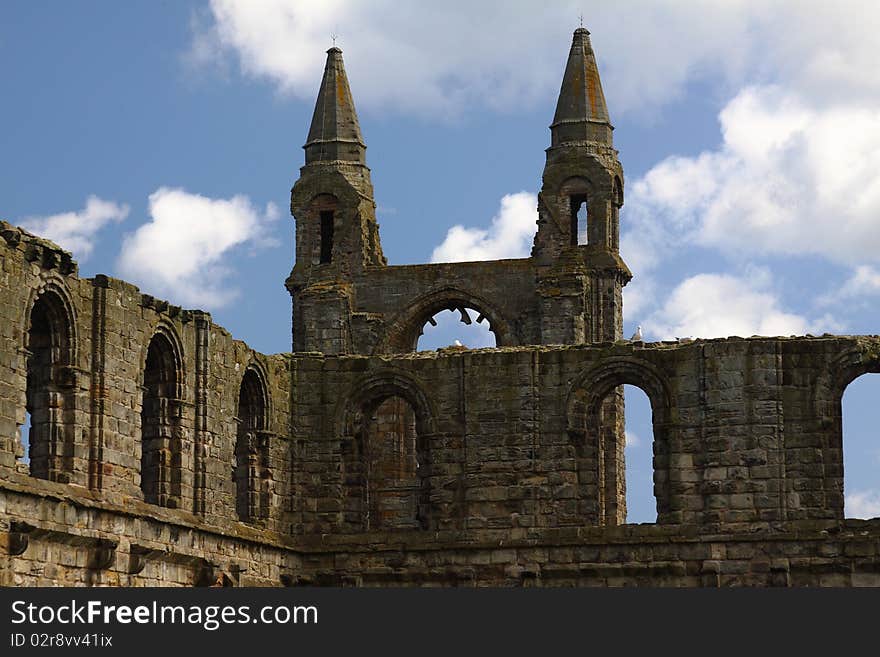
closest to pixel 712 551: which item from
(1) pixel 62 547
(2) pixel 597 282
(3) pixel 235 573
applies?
(3) pixel 235 573

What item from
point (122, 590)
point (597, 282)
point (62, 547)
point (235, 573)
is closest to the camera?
point (122, 590)

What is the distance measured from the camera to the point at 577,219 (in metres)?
55.8

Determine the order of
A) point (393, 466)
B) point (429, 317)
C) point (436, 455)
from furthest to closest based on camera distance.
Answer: point (429, 317) < point (393, 466) < point (436, 455)

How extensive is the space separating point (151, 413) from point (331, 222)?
762 inches

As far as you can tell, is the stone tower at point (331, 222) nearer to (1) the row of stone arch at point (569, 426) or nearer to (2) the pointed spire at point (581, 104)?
(2) the pointed spire at point (581, 104)

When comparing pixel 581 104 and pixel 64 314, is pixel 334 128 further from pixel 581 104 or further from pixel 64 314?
pixel 64 314

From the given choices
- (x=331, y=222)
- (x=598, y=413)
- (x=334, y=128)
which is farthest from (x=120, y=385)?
(x=334, y=128)

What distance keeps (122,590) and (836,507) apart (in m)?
13.5

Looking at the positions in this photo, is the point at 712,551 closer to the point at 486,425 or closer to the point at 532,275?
the point at 486,425

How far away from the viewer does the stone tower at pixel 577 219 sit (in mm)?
54344

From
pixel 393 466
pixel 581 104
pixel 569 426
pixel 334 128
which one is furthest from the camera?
pixel 334 128

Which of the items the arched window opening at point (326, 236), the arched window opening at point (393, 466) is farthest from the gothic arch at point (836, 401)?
the arched window opening at point (326, 236)

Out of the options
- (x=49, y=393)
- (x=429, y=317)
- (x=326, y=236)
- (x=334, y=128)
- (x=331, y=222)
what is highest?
(x=334, y=128)

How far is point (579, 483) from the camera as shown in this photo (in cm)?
4022
